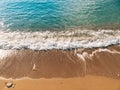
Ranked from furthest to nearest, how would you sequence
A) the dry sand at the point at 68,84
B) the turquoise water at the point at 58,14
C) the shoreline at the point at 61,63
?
the turquoise water at the point at 58,14
the shoreline at the point at 61,63
the dry sand at the point at 68,84

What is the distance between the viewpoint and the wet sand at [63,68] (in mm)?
7773

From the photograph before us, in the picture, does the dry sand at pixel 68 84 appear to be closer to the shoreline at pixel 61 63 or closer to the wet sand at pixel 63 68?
the wet sand at pixel 63 68

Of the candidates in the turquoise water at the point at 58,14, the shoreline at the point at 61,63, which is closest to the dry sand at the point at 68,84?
the shoreline at the point at 61,63

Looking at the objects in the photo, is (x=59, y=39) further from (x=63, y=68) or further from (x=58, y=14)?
(x=58, y=14)

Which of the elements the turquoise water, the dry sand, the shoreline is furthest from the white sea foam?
the dry sand

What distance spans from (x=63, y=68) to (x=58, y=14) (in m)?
5.18

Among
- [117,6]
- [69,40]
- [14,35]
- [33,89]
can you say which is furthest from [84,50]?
[117,6]

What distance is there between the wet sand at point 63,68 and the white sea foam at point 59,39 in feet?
1.36

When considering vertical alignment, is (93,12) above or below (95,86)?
above

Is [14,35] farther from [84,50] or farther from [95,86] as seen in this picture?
[95,86]

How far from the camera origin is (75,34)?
1091 centimetres

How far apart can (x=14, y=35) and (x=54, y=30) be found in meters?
2.12

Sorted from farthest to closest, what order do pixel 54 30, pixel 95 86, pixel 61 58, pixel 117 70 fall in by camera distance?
pixel 54 30, pixel 61 58, pixel 117 70, pixel 95 86

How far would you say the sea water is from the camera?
10.3 metres
